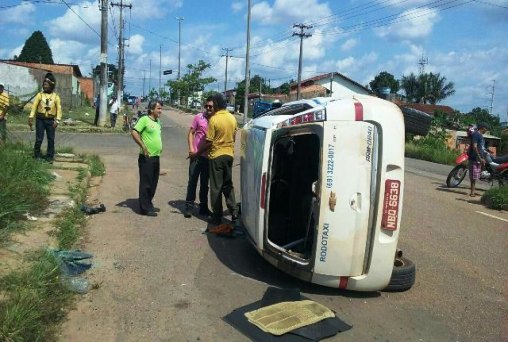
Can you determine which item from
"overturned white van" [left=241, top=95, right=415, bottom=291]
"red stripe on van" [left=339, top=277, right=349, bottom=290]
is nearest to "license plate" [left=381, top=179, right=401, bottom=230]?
"overturned white van" [left=241, top=95, right=415, bottom=291]

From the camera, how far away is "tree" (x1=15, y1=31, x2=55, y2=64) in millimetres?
91706

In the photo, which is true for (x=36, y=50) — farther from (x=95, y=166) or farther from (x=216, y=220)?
(x=216, y=220)

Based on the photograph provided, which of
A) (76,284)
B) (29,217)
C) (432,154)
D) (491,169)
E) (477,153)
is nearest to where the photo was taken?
(76,284)

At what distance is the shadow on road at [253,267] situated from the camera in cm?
493

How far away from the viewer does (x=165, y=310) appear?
169 inches

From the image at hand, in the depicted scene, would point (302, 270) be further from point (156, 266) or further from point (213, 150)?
A: point (213, 150)

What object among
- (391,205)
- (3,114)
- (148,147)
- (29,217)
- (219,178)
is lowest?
(29,217)

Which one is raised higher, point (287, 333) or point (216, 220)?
point (216, 220)

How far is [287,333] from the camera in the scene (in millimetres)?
3932

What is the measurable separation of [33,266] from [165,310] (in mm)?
1272

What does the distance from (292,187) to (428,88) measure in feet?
272

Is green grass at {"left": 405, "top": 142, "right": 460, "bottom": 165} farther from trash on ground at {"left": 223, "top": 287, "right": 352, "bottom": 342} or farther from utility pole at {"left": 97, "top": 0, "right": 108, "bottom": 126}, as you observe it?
trash on ground at {"left": 223, "top": 287, "right": 352, "bottom": 342}

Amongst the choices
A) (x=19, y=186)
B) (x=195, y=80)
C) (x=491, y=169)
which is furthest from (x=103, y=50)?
(x=195, y=80)

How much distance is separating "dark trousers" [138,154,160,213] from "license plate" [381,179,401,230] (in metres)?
4.02
